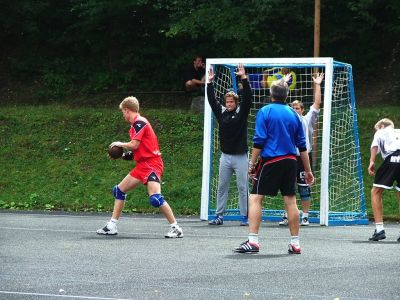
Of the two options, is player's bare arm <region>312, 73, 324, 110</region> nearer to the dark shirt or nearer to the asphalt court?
the dark shirt

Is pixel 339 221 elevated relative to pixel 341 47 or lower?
lower

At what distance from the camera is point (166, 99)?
2711 cm

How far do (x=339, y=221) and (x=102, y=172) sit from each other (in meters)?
6.76

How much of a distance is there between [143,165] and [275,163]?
2.46m

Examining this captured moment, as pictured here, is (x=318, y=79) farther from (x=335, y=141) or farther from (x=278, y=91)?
(x=278, y=91)

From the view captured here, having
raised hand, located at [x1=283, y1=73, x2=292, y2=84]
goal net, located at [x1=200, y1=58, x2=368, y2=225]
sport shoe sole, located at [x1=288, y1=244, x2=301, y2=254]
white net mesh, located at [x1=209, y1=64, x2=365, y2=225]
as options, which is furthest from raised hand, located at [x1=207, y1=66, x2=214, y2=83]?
sport shoe sole, located at [x1=288, y1=244, x2=301, y2=254]

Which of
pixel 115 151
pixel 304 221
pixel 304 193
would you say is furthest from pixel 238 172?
pixel 115 151

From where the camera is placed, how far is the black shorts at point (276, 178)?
1091cm

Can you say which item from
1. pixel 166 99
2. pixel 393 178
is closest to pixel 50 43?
pixel 166 99

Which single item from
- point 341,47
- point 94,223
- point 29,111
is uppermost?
point 341,47

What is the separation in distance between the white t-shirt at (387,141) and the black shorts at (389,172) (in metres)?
0.07

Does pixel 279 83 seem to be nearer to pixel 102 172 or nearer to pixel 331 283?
pixel 331 283

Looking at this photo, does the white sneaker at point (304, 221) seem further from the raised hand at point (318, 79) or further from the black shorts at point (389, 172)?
the black shorts at point (389, 172)

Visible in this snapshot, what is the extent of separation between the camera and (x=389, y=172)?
42.6 feet
